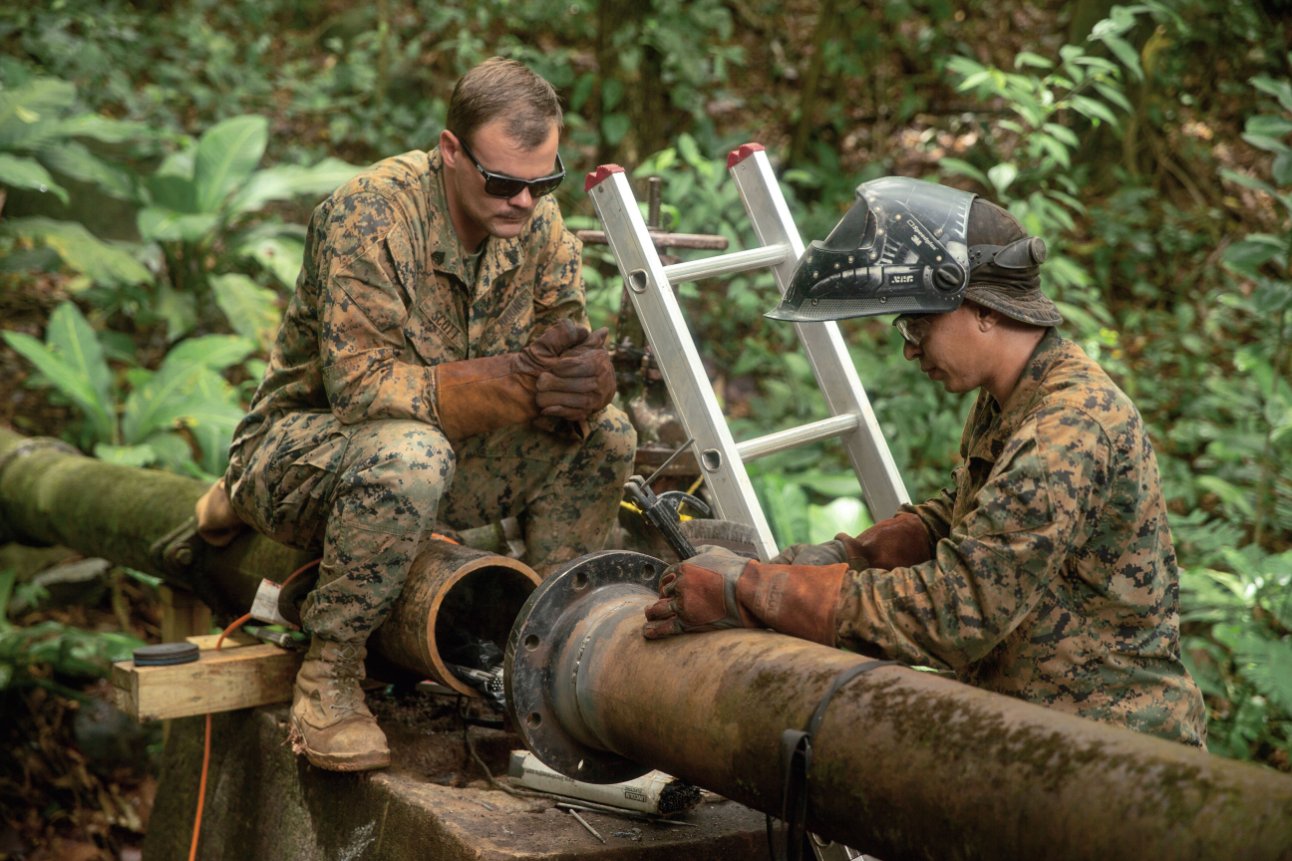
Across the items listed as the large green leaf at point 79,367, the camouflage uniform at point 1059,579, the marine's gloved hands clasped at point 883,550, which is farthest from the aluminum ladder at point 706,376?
the large green leaf at point 79,367

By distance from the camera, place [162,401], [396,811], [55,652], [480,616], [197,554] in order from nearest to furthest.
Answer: [396,811]
[480,616]
[197,554]
[55,652]
[162,401]

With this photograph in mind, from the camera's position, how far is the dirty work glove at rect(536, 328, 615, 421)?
11.2 feet

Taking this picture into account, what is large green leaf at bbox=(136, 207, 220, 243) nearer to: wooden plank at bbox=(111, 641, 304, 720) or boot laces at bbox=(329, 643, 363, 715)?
wooden plank at bbox=(111, 641, 304, 720)

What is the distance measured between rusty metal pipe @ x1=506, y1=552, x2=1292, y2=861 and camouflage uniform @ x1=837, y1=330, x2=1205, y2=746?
0.18 meters

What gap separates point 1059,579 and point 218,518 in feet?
8.96

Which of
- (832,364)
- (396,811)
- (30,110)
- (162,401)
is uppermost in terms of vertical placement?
(30,110)

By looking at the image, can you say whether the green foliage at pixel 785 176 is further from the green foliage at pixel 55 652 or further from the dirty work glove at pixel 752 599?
the dirty work glove at pixel 752 599

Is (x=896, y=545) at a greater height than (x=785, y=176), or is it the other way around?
(x=785, y=176)

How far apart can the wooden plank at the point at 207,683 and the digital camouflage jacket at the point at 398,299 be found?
651mm

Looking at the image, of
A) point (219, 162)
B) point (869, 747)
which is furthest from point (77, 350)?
point (869, 747)

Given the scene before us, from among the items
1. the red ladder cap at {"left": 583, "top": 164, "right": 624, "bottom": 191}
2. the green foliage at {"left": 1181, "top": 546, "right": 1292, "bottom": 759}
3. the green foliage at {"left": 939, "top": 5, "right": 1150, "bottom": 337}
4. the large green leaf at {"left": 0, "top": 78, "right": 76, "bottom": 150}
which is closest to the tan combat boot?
the red ladder cap at {"left": 583, "top": 164, "right": 624, "bottom": 191}

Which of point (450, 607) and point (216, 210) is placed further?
point (216, 210)

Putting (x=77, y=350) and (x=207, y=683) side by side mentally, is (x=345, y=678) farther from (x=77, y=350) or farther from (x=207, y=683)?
(x=77, y=350)

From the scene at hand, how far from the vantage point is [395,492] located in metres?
3.18
